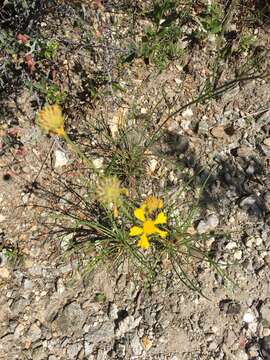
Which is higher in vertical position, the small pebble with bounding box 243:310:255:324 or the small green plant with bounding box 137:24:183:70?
the small green plant with bounding box 137:24:183:70

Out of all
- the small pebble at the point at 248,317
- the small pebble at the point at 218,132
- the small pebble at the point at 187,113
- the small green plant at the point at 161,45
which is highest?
the small green plant at the point at 161,45

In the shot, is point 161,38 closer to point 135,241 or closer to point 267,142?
point 267,142

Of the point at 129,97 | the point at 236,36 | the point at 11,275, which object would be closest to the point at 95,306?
the point at 11,275

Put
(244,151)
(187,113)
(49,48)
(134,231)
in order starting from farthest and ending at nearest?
(187,113)
(244,151)
(49,48)
(134,231)

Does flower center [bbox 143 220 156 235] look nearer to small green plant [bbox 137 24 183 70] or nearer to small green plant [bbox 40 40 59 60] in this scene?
small green plant [bbox 40 40 59 60]

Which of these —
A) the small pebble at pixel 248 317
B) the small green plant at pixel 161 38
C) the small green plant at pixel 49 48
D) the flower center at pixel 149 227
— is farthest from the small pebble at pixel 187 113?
the small pebble at pixel 248 317

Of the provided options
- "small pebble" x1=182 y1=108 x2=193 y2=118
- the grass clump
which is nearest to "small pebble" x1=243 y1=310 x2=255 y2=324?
the grass clump

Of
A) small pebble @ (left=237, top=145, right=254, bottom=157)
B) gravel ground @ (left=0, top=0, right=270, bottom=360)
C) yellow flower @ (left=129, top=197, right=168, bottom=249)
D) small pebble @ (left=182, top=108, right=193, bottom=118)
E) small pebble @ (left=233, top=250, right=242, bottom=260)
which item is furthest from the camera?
small pebble @ (left=182, top=108, right=193, bottom=118)

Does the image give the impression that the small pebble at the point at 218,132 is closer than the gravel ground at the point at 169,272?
No

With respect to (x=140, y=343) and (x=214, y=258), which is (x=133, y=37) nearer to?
(x=214, y=258)

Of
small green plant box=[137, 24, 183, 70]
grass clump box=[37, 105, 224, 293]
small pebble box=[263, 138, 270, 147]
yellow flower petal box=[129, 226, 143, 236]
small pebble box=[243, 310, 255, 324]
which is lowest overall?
small pebble box=[243, 310, 255, 324]

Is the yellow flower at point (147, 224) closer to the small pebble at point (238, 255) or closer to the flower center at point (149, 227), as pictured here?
the flower center at point (149, 227)

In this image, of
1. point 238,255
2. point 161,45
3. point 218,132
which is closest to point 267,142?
point 218,132
